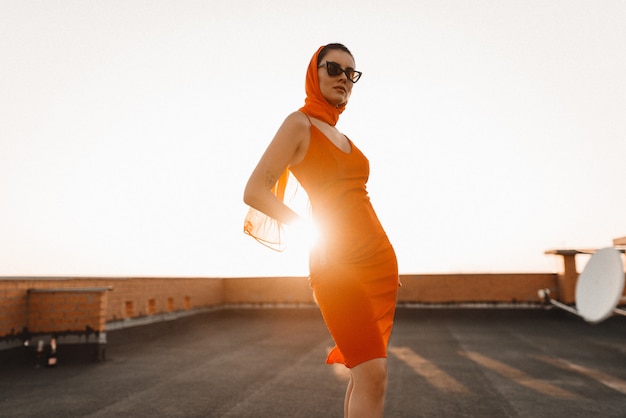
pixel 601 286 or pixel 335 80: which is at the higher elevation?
pixel 335 80

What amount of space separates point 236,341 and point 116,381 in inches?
120

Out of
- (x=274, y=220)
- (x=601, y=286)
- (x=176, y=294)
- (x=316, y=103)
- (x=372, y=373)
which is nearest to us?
(x=372, y=373)

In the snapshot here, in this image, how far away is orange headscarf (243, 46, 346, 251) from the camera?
1.68 metres

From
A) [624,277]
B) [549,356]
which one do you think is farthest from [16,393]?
[549,356]

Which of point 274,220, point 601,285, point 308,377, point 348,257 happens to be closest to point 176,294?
point 308,377

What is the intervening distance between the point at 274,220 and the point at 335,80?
1.87 feet

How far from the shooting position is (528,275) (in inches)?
424

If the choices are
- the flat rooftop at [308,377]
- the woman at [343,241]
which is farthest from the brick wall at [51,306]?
the woman at [343,241]

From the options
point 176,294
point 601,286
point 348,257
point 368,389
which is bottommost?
point 176,294

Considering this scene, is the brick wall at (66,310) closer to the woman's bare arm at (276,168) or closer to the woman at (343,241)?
the woman at (343,241)

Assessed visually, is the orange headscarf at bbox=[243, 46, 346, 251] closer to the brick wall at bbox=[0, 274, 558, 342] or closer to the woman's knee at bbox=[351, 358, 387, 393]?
the woman's knee at bbox=[351, 358, 387, 393]

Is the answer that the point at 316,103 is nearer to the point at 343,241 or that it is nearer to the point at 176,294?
the point at 343,241

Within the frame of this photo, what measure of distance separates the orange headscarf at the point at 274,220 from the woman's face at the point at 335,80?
19 mm

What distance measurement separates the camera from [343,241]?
4.77ft
